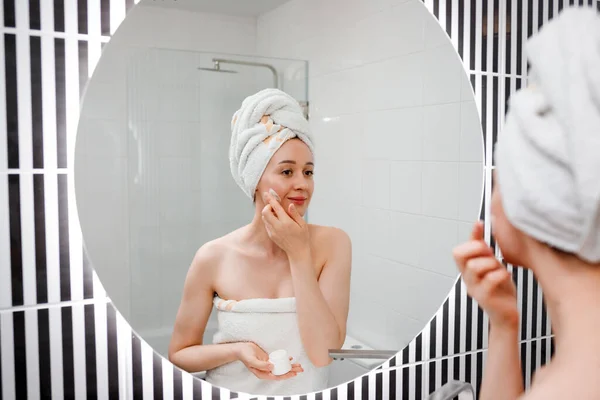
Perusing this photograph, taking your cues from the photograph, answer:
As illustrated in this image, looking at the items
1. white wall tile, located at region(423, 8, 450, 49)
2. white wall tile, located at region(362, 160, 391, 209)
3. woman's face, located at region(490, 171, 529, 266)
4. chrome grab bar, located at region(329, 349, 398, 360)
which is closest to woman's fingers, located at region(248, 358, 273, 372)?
chrome grab bar, located at region(329, 349, 398, 360)

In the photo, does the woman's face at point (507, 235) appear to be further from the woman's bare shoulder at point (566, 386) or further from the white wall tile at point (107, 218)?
the white wall tile at point (107, 218)

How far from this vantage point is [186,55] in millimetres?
801

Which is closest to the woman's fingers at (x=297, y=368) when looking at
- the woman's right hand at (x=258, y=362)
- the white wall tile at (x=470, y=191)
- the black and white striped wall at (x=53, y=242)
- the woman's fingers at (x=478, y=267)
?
the woman's right hand at (x=258, y=362)

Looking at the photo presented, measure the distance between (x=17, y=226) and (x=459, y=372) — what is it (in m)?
0.89

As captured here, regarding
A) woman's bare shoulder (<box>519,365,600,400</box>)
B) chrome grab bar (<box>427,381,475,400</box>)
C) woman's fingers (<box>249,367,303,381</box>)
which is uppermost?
woman's bare shoulder (<box>519,365,600,400</box>)

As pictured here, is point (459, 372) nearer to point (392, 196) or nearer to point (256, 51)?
point (392, 196)

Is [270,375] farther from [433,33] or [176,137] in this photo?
[433,33]

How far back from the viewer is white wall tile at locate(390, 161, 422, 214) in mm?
975

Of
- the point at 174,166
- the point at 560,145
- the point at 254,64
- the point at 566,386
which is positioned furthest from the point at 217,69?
the point at 566,386

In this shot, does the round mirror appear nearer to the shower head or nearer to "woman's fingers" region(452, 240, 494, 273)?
the shower head

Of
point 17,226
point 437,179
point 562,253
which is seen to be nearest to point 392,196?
point 437,179

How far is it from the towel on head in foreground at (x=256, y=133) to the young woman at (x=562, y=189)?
13.8 inches

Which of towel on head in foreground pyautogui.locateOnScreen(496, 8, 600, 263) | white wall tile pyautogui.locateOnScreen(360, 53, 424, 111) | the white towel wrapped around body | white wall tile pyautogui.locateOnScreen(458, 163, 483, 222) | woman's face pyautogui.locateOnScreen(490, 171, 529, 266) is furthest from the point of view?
white wall tile pyautogui.locateOnScreen(458, 163, 483, 222)

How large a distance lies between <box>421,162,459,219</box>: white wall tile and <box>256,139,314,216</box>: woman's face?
0.86 ft
